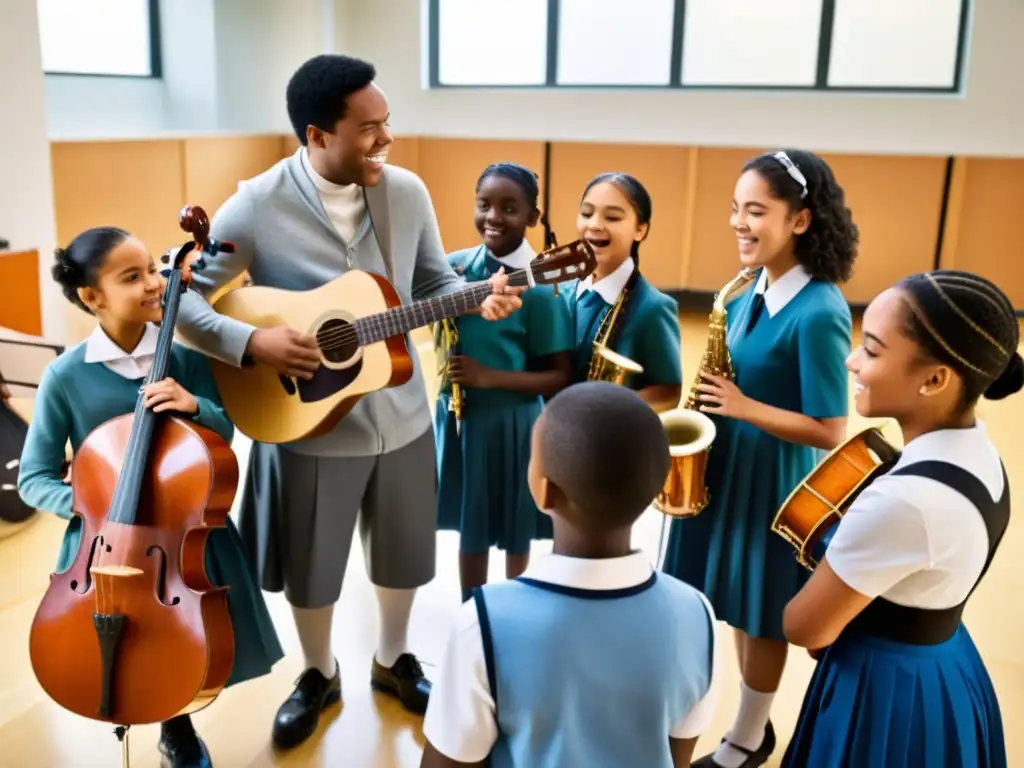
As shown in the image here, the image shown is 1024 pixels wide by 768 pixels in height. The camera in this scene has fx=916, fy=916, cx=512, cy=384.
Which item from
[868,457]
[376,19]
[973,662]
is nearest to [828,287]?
[868,457]

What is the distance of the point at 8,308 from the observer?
14.1ft

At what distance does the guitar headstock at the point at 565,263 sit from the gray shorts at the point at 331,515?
57cm

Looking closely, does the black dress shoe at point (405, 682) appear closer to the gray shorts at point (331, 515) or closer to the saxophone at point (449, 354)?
the gray shorts at point (331, 515)

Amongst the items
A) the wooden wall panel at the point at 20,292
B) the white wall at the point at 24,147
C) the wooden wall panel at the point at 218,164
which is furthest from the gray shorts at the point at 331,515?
the wooden wall panel at the point at 218,164

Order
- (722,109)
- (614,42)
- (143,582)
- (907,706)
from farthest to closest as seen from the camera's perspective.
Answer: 1. (614,42)
2. (722,109)
3. (143,582)
4. (907,706)

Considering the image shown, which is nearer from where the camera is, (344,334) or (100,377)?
(100,377)

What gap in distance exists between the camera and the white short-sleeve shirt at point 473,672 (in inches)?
46.2

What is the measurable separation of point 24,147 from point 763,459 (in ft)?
13.0

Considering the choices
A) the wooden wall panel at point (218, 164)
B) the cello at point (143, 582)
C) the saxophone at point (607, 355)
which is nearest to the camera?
the cello at point (143, 582)

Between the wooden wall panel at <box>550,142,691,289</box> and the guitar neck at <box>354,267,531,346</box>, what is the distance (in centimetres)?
589

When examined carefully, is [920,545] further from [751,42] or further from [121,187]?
[751,42]

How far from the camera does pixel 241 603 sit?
2.16 m

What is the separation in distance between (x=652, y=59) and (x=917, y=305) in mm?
6799

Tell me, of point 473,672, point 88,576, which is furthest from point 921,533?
point 88,576
